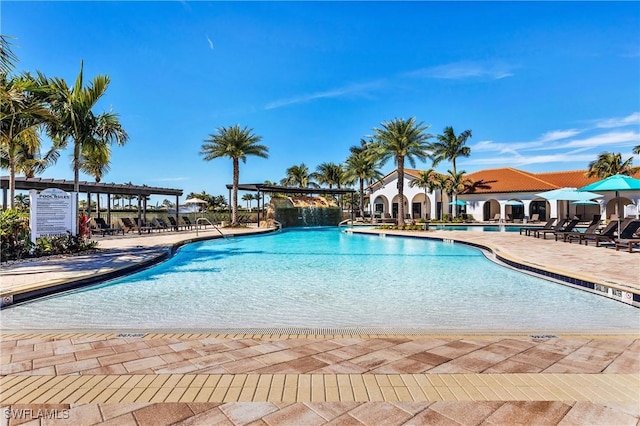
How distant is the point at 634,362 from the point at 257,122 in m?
25.6

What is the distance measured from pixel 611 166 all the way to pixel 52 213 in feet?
124

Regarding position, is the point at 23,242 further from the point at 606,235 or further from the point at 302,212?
the point at 302,212

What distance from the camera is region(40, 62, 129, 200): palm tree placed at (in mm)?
10773

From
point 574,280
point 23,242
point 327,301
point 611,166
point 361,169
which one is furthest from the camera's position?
point 361,169

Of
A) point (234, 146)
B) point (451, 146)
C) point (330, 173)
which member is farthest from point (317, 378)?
point (330, 173)

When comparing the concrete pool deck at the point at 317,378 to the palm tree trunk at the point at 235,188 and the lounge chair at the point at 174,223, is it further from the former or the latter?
the palm tree trunk at the point at 235,188

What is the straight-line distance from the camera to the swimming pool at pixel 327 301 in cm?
492

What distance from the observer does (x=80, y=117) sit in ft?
36.5

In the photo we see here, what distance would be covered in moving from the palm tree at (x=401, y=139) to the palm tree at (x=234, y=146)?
8.98 m

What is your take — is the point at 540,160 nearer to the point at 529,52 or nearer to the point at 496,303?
the point at 529,52

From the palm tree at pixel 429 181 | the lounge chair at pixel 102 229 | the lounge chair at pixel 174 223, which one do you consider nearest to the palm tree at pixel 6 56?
the lounge chair at pixel 102 229

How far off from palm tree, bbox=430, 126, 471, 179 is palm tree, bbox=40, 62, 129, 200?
2845cm

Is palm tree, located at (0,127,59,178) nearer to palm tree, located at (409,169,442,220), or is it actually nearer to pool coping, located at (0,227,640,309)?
pool coping, located at (0,227,640,309)

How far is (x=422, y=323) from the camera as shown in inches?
194
